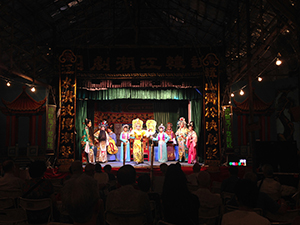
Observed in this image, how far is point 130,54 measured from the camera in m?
9.94

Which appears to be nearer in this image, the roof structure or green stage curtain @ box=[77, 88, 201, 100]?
green stage curtain @ box=[77, 88, 201, 100]

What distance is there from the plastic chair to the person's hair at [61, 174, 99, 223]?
3.59ft

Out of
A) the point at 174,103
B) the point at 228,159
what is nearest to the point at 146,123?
the point at 174,103

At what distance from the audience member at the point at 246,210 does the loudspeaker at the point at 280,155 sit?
4.61 m

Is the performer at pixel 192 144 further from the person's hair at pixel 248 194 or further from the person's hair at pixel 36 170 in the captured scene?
the person's hair at pixel 248 194

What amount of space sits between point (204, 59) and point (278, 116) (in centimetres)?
565

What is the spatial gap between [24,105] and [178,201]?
12.7 m

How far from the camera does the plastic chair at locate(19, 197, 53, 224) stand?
106 inches

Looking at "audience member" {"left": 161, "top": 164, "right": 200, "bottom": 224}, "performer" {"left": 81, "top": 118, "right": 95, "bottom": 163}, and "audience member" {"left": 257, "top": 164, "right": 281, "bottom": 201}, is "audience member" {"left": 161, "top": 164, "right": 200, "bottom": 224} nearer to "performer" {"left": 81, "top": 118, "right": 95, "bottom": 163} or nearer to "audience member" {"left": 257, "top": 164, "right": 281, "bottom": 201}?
"audience member" {"left": 257, "top": 164, "right": 281, "bottom": 201}

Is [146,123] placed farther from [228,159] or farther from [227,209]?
[227,209]

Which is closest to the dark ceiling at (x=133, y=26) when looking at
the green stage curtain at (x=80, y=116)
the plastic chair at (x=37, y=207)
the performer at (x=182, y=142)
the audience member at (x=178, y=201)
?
the green stage curtain at (x=80, y=116)

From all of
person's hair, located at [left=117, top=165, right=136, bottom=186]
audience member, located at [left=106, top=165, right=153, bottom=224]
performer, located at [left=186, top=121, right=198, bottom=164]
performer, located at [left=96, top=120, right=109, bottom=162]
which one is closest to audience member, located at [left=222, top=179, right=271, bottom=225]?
audience member, located at [left=106, top=165, right=153, bottom=224]

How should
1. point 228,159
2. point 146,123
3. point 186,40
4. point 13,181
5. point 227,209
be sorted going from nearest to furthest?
point 227,209
point 13,181
point 228,159
point 146,123
point 186,40

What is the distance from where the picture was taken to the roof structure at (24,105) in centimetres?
1323
